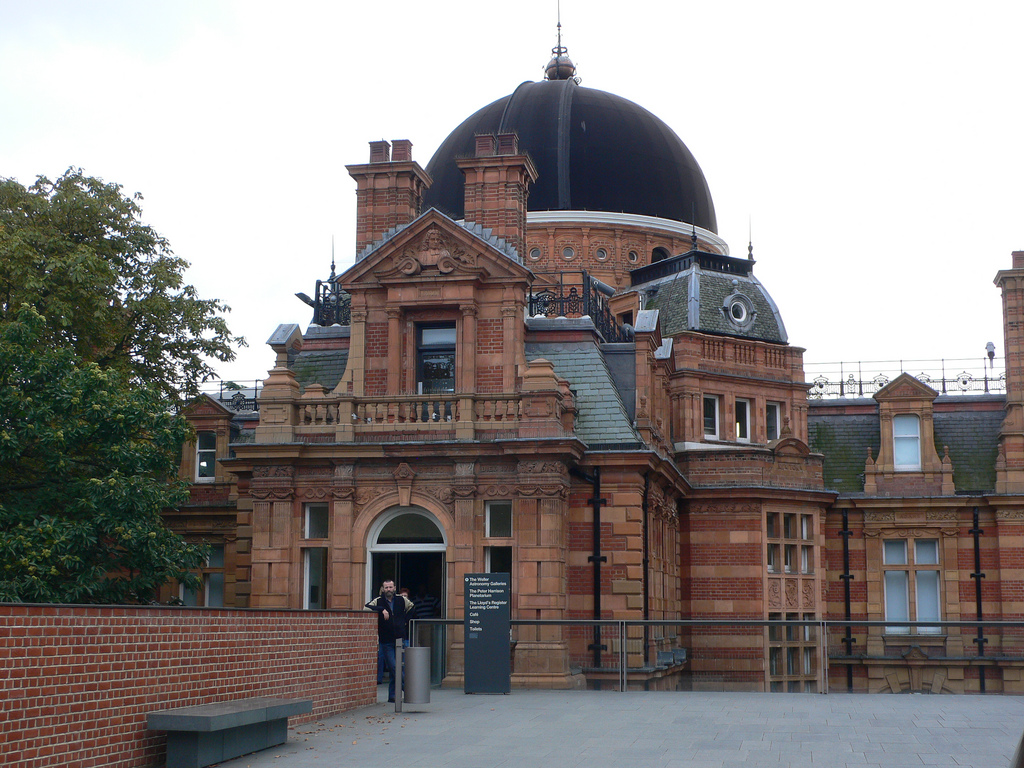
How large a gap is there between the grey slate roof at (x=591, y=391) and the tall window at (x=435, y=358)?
71.1 inches

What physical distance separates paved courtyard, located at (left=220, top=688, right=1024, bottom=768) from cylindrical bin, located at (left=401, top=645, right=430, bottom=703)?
0.22 m

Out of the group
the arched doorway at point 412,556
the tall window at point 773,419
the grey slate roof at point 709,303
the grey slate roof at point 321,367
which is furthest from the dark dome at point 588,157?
the arched doorway at point 412,556

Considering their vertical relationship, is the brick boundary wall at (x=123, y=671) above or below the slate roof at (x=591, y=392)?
below

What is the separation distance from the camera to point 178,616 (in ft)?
43.3

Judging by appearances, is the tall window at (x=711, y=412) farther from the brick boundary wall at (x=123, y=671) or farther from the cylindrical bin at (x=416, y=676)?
the brick boundary wall at (x=123, y=671)

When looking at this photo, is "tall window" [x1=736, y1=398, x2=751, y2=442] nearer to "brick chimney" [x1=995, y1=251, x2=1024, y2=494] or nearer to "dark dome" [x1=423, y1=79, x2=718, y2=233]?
"brick chimney" [x1=995, y1=251, x2=1024, y2=494]

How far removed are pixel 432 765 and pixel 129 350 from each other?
764 inches

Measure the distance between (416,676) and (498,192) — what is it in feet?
43.5

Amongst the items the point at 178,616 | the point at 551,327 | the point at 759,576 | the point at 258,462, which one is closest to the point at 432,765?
the point at 178,616

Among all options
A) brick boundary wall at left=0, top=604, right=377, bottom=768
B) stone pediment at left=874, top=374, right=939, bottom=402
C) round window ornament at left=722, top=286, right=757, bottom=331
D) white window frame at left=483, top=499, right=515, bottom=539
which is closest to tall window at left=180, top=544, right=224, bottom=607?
white window frame at left=483, top=499, right=515, bottom=539

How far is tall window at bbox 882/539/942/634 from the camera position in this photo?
37375 mm

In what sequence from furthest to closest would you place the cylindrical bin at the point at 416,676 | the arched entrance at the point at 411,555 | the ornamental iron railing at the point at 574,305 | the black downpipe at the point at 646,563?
the ornamental iron railing at the point at 574,305 → the black downpipe at the point at 646,563 → the arched entrance at the point at 411,555 → the cylindrical bin at the point at 416,676

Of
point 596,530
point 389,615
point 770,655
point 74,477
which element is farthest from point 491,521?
point 770,655

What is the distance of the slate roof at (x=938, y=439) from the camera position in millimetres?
37875
